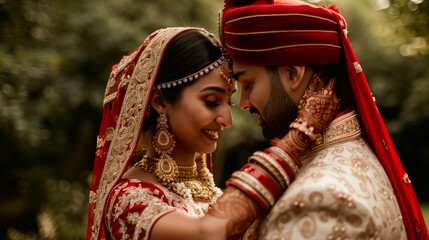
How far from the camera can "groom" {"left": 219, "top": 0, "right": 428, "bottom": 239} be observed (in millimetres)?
1728

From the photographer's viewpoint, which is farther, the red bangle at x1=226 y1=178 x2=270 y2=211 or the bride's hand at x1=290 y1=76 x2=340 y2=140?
the bride's hand at x1=290 y1=76 x2=340 y2=140

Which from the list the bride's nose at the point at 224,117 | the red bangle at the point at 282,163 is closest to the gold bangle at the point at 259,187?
the red bangle at the point at 282,163

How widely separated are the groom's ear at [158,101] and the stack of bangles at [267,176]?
0.88 metres

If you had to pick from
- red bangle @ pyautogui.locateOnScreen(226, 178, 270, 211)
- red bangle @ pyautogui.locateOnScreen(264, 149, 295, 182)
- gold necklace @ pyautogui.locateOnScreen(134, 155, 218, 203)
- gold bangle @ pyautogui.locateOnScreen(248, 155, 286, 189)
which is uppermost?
red bangle @ pyautogui.locateOnScreen(264, 149, 295, 182)

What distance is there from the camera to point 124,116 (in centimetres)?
242

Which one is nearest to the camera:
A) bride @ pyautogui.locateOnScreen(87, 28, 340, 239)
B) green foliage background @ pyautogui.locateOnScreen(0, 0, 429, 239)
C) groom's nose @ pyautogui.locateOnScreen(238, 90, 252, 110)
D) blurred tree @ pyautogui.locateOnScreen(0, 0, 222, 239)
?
groom's nose @ pyautogui.locateOnScreen(238, 90, 252, 110)

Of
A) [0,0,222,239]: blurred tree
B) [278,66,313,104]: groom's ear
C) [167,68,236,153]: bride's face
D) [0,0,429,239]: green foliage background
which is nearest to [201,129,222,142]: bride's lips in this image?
[167,68,236,153]: bride's face

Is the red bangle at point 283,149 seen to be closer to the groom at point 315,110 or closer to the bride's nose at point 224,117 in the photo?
the groom at point 315,110

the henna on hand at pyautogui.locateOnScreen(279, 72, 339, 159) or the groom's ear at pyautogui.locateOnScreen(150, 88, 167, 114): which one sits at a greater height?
the henna on hand at pyautogui.locateOnScreen(279, 72, 339, 159)

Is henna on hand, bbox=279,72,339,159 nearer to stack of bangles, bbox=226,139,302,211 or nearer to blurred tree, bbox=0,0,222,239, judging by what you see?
stack of bangles, bbox=226,139,302,211

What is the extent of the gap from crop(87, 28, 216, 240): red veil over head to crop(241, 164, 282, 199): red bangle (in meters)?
0.86

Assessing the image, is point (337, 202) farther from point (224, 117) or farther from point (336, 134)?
Answer: point (224, 117)

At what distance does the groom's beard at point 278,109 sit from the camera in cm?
193

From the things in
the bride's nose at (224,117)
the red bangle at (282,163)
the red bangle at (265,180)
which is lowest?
the red bangle at (265,180)
